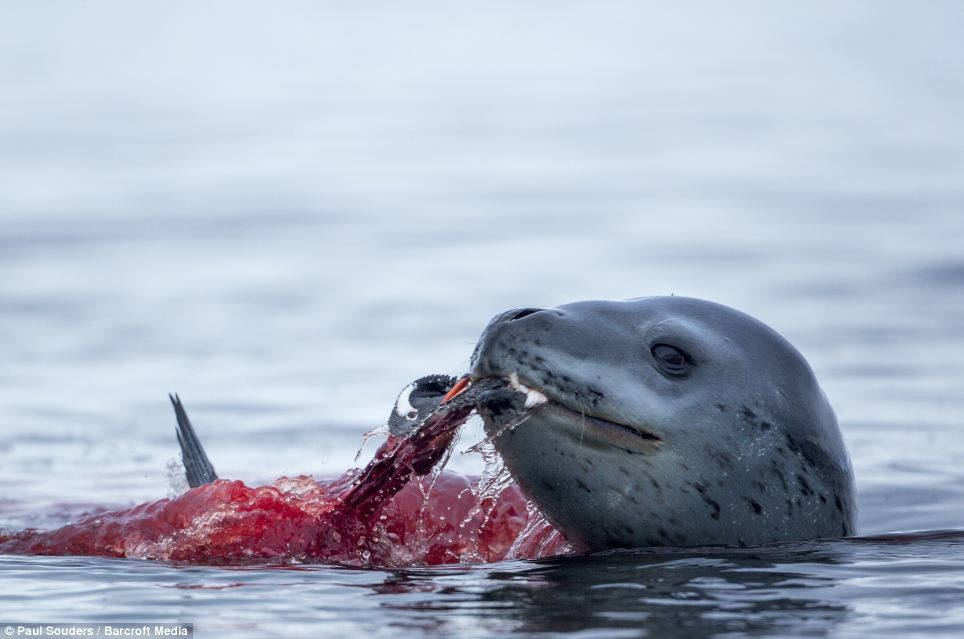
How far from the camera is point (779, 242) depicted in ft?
61.6

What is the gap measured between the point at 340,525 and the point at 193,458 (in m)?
1.75

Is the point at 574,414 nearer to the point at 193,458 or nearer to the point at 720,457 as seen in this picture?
the point at 720,457

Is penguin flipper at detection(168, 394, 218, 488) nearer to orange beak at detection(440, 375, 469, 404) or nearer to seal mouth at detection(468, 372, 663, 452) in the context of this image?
orange beak at detection(440, 375, 469, 404)

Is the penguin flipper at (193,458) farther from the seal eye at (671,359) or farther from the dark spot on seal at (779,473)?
the dark spot on seal at (779,473)

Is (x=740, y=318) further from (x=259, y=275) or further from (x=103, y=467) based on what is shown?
(x=259, y=275)

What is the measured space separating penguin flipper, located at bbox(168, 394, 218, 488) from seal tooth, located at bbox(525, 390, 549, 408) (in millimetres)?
3021

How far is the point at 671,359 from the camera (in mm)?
6336

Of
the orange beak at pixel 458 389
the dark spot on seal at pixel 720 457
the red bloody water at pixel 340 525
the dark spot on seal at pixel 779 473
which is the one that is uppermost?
the orange beak at pixel 458 389

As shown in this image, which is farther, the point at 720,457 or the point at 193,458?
the point at 193,458

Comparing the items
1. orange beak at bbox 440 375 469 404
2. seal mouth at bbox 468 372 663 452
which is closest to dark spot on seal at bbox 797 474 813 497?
seal mouth at bbox 468 372 663 452

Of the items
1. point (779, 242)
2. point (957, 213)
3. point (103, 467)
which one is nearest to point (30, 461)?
point (103, 467)

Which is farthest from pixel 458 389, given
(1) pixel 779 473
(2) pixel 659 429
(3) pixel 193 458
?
(3) pixel 193 458

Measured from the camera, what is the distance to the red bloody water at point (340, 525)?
693 cm

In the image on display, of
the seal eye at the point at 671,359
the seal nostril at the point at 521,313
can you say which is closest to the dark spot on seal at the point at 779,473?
the seal eye at the point at 671,359
